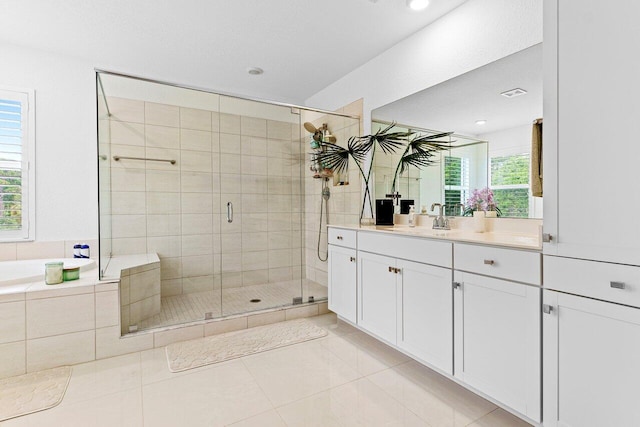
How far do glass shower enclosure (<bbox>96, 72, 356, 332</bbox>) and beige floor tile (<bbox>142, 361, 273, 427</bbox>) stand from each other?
76 cm

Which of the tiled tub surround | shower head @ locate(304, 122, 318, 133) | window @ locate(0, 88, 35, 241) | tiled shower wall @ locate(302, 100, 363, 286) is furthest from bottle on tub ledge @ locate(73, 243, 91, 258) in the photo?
shower head @ locate(304, 122, 318, 133)

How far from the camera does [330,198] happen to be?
11.3 ft

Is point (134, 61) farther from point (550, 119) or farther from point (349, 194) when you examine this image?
point (550, 119)

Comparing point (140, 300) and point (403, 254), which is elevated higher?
point (403, 254)

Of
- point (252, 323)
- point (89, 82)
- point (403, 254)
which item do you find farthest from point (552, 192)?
point (89, 82)

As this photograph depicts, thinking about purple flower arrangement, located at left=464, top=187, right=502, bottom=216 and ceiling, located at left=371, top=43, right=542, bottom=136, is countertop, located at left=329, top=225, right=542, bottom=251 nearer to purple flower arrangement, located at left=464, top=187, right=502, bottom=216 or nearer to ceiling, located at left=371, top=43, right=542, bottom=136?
purple flower arrangement, located at left=464, top=187, right=502, bottom=216

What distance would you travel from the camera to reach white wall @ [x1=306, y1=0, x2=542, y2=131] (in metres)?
1.95

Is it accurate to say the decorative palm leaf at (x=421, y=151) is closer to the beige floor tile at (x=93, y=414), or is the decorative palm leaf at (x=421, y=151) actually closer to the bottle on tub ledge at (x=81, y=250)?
the beige floor tile at (x=93, y=414)

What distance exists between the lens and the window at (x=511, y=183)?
196cm

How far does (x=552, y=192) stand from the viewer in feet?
4.44

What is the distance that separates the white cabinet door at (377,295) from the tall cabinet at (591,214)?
95cm

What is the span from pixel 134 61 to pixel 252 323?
281 centimetres

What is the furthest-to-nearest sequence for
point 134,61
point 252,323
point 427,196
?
point 134,61 < point 252,323 < point 427,196

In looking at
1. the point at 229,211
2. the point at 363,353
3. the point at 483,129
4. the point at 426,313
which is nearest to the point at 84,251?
the point at 229,211
